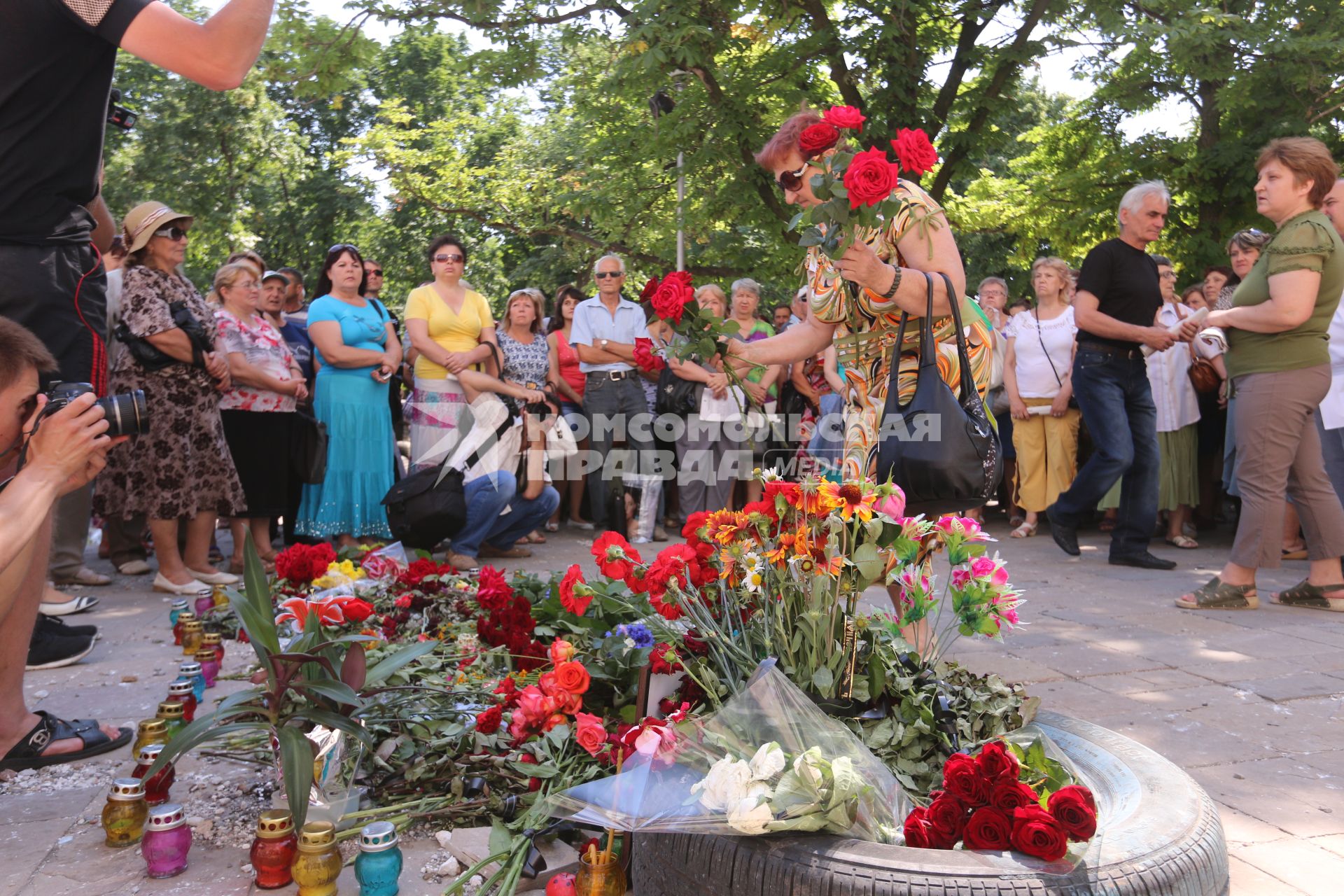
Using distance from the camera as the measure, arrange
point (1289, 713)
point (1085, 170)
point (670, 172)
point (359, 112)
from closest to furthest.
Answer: point (1289, 713) < point (670, 172) < point (1085, 170) < point (359, 112)

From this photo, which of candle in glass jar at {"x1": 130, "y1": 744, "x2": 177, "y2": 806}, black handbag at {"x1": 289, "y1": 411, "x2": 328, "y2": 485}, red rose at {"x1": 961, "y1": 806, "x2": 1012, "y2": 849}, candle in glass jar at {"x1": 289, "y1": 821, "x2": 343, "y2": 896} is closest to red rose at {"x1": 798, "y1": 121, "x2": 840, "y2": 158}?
red rose at {"x1": 961, "y1": 806, "x2": 1012, "y2": 849}

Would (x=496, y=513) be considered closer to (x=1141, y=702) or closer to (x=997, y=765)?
(x=1141, y=702)

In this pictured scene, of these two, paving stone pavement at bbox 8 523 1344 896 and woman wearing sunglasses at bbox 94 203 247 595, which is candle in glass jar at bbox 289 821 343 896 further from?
woman wearing sunglasses at bbox 94 203 247 595

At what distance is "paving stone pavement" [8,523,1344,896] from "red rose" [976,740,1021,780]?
1.00 meters

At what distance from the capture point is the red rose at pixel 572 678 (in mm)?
2709

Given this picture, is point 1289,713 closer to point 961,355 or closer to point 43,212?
point 961,355

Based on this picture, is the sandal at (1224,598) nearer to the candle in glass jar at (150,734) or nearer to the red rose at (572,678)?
the red rose at (572,678)

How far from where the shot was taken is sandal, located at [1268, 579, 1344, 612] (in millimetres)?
5477

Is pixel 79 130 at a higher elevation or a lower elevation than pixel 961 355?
higher

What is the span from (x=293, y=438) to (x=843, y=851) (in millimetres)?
5767

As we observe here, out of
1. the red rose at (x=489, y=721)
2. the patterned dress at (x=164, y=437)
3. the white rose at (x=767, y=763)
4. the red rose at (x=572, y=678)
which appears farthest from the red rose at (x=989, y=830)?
the patterned dress at (x=164, y=437)

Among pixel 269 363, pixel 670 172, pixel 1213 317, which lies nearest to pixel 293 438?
pixel 269 363

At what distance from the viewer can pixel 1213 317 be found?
17.7ft

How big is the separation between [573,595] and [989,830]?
1.42 m
